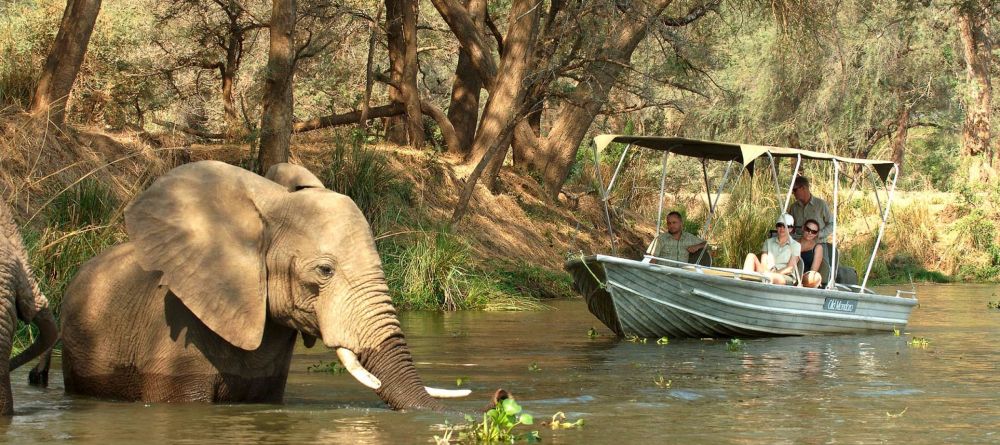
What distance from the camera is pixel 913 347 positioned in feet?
49.2

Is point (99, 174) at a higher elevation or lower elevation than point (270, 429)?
higher

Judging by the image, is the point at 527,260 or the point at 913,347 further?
the point at 527,260

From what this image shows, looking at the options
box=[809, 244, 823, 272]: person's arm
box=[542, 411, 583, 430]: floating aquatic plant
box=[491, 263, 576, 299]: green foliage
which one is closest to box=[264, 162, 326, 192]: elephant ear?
box=[542, 411, 583, 430]: floating aquatic plant

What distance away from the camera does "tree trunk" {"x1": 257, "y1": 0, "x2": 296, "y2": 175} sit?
16.4 metres

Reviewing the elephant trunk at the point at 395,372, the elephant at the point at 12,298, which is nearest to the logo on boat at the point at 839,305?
the elephant trunk at the point at 395,372

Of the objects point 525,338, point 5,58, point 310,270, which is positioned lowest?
point 525,338

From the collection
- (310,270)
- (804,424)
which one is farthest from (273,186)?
(804,424)

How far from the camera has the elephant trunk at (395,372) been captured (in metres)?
7.71

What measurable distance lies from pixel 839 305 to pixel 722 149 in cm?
228

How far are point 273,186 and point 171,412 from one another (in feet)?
4.62

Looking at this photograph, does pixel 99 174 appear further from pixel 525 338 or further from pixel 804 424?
pixel 804 424

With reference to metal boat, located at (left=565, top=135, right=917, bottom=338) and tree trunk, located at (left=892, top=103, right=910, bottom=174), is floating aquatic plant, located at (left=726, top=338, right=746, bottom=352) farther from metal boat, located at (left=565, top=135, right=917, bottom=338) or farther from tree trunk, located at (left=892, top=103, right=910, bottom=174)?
tree trunk, located at (left=892, top=103, right=910, bottom=174)

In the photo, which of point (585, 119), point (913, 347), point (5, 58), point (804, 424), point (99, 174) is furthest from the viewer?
point (585, 119)

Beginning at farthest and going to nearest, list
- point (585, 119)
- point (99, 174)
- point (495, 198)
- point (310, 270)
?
point (585, 119) → point (495, 198) → point (99, 174) → point (310, 270)
